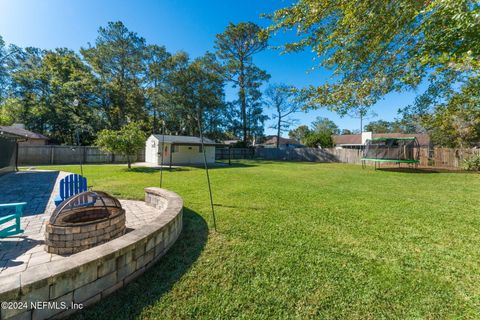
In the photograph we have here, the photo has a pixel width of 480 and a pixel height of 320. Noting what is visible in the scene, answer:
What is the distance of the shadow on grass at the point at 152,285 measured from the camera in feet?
5.67

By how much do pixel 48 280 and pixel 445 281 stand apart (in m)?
3.82

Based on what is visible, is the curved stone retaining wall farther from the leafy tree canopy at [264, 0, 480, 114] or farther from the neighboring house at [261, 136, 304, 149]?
the neighboring house at [261, 136, 304, 149]

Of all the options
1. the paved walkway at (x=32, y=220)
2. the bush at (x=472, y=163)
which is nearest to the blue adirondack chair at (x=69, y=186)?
the paved walkway at (x=32, y=220)

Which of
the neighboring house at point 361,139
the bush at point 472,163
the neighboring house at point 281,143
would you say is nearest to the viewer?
the bush at point 472,163

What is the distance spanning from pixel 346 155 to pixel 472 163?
9.22 meters

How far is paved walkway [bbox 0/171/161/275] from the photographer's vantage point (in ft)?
7.82

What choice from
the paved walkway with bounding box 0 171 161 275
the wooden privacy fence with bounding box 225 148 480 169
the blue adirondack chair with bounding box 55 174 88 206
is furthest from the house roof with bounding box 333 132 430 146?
the blue adirondack chair with bounding box 55 174 88 206

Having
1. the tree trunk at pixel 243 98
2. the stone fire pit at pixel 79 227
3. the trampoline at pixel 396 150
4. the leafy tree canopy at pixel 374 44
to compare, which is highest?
the tree trunk at pixel 243 98

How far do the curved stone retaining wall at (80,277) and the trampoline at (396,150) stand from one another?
613 inches

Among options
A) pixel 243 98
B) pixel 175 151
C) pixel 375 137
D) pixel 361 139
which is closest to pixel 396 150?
pixel 175 151

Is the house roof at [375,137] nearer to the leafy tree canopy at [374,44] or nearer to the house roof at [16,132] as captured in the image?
the leafy tree canopy at [374,44]

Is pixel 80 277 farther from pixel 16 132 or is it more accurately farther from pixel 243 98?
pixel 243 98

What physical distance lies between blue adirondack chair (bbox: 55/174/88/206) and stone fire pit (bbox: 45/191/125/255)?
55.1 inches

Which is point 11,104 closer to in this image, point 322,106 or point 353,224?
point 322,106
